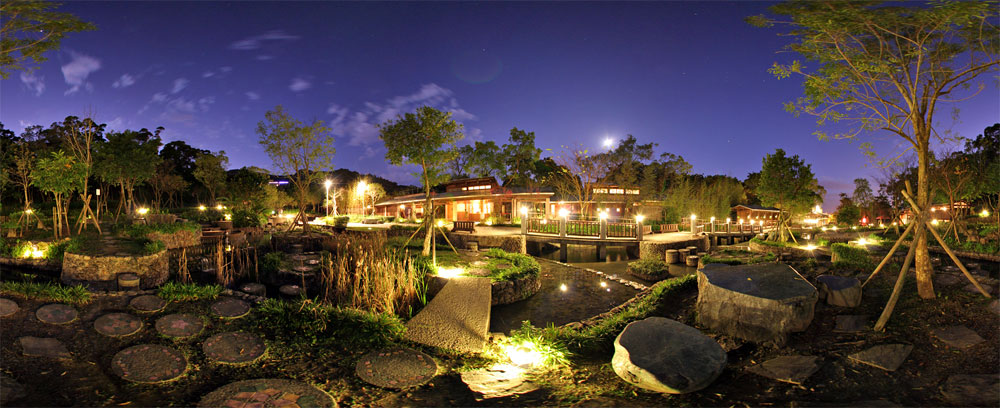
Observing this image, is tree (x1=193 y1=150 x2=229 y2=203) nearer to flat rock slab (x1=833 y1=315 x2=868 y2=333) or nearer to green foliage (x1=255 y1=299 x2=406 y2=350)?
green foliage (x1=255 y1=299 x2=406 y2=350)

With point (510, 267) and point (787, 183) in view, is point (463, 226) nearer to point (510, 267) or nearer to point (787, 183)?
point (510, 267)

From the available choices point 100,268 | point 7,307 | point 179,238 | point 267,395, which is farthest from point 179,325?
point 179,238

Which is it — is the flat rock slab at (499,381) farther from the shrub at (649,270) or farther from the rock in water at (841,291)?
the shrub at (649,270)

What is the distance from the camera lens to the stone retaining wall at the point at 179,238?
539 inches

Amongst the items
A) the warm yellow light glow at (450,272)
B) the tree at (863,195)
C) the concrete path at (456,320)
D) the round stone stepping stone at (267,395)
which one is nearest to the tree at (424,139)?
the warm yellow light glow at (450,272)

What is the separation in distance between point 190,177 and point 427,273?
46.7m

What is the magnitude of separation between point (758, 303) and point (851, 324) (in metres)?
1.27

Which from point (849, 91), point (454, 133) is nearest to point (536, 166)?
point (454, 133)

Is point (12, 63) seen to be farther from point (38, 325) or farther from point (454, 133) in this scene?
point (454, 133)

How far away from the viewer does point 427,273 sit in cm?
986

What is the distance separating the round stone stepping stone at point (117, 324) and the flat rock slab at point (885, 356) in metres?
8.59

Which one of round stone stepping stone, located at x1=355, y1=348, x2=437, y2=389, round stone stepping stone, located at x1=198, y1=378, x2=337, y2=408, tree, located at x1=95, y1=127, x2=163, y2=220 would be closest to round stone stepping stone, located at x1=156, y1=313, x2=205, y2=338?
round stone stepping stone, located at x1=198, y1=378, x2=337, y2=408

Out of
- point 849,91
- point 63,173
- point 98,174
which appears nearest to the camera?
point 849,91

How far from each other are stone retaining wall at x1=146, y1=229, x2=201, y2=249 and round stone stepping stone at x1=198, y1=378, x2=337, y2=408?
13.1 meters
